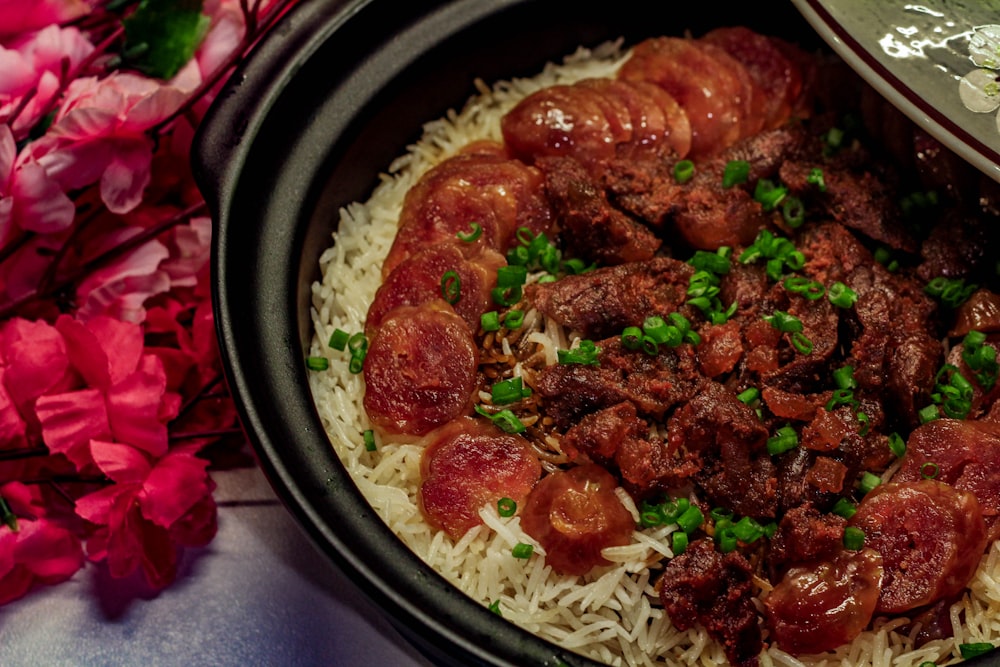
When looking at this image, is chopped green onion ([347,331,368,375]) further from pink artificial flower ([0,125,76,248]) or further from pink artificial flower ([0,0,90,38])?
pink artificial flower ([0,0,90,38])

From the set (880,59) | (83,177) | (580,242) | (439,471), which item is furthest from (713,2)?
(83,177)

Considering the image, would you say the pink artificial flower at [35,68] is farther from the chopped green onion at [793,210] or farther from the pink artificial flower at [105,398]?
the chopped green onion at [793,210]

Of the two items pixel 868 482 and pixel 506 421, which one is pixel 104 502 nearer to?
pixel 506 421

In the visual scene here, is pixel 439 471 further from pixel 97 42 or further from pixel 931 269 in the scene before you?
pixel 97 42

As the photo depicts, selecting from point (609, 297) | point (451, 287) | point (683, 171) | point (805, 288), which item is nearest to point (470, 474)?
point (451, 287)

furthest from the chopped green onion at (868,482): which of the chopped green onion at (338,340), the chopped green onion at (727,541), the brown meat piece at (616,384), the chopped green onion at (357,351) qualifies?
the chopped green onion at (338,340)

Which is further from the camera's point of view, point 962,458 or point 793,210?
point 793,210
